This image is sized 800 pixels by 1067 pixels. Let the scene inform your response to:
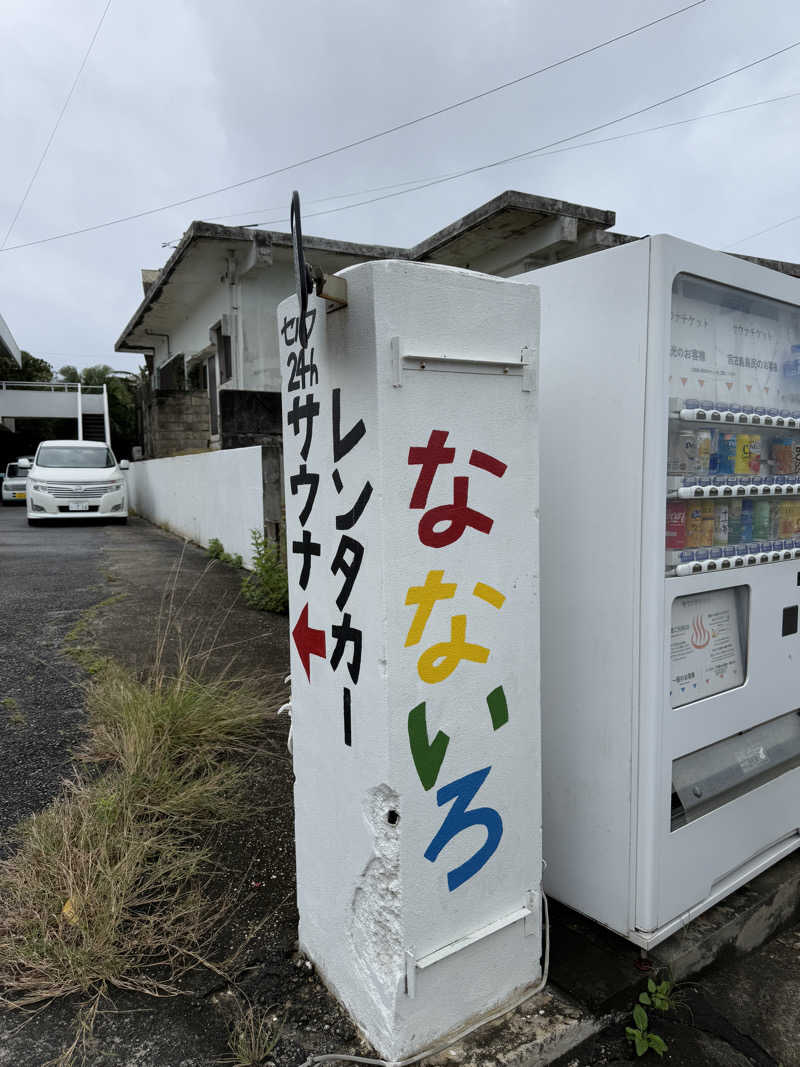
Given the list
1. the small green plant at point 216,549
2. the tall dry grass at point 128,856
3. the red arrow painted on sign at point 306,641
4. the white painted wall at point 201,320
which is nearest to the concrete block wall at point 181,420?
the white painted wall at point 201,320

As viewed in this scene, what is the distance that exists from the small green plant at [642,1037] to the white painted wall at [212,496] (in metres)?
6.12

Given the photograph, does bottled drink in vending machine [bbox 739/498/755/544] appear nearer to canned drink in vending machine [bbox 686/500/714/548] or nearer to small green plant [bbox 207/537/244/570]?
canned drink in vending machine [bbox 686/500/714/548]

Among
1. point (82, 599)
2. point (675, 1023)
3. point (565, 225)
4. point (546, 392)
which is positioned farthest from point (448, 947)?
point (565, 225)

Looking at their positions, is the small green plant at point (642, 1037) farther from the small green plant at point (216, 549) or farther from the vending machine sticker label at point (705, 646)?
the small green plant at point (216, 549)

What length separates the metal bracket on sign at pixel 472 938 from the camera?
173cm

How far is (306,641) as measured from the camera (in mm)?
2023

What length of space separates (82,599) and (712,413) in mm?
6344

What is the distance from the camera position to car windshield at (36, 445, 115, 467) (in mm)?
14180

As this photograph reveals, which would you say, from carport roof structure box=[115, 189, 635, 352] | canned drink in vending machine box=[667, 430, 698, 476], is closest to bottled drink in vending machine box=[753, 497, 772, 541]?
canned drink in vending machine box=[667, 430, 698, 476]

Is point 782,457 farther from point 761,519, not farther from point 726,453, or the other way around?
point 726,453

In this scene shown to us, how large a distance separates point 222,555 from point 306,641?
7.35m

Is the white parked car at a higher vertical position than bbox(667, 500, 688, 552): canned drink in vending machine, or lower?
lower

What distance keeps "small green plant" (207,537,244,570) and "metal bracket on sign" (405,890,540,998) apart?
682 centimetres

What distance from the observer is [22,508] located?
21.7 metres
